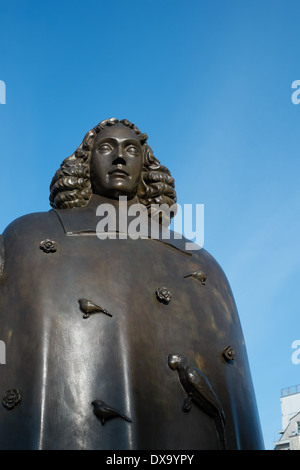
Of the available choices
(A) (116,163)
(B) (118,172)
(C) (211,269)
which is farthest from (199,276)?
(A) (116,163)

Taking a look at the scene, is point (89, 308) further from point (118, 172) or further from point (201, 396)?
point (118, 172)

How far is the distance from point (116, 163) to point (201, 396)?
11.2ft

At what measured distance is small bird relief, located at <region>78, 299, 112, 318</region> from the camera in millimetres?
7184

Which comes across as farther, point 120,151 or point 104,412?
point 120,151

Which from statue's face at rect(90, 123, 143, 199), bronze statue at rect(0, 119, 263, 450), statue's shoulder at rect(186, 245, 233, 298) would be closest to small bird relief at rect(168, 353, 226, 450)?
bronze statue at rect(0, 119, 263, 450)

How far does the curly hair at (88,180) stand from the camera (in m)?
9.10

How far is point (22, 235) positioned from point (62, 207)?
1.13 metres

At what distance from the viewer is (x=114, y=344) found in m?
7.07

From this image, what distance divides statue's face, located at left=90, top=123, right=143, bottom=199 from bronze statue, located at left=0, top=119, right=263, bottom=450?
461 millimetres

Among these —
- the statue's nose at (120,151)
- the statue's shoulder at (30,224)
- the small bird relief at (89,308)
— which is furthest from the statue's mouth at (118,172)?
the small bird relief at (89,308)

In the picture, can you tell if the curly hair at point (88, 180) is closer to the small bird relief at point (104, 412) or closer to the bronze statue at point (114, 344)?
the bronze statue at point (114, 344)

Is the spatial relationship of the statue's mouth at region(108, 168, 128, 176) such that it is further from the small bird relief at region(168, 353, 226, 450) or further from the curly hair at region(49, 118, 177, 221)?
the small bird relief at region(168, 353, 226, 450)
